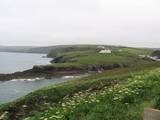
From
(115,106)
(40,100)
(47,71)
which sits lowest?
(47,71)

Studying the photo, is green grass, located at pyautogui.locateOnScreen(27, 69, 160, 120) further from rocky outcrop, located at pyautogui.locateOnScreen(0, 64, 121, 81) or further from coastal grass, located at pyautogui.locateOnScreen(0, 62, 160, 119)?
rocky outcrop, located at pyautogui.locateOnScreen(0, 64, 121, 81)

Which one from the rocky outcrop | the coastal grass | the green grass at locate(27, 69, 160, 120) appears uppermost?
the green grass at locate(27, 69, 160, 120)

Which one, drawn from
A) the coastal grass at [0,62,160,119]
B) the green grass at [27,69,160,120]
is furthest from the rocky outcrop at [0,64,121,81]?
the green grass at [27,69,160,120]

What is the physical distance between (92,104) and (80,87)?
13.6 meters

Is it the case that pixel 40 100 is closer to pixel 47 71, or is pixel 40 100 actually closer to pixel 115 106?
pixel 115 106

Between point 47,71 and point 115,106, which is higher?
point 115,106

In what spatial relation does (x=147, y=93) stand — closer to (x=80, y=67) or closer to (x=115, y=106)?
(x=115, y=106)

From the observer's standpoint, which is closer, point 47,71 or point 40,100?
point 40,100

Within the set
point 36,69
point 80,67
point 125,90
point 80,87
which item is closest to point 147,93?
point 125,90

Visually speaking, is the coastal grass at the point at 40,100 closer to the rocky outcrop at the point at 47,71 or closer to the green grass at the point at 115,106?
the green grass at the point at 115,106

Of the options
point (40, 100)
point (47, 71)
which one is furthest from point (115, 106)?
point (47, 71)

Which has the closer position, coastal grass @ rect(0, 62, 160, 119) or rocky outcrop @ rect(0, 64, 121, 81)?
coastal grass @ rect(0, 62, 160, 119)

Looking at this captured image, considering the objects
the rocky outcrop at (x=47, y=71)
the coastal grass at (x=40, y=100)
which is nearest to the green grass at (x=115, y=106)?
the coastal grass at (x=40, y=100)

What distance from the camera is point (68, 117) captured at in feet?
49.8
